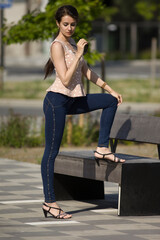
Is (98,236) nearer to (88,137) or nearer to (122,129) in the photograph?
(122,129)

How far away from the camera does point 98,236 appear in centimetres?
607

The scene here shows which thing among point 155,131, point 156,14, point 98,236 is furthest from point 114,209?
point 156,14

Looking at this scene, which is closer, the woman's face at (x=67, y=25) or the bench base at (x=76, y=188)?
the woman's face at (x=67, y=25)

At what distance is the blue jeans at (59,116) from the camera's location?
22.2 ft

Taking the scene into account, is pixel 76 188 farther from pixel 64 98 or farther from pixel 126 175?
pixel 64 98

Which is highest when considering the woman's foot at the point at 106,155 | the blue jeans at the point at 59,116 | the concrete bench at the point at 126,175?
the blue jeans at the point at 59,116

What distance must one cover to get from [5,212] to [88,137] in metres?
6.38

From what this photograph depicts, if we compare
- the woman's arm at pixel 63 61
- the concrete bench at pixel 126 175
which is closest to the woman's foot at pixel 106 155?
the concrete bench at pixel 126 175

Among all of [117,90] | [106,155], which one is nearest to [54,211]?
[106,155]

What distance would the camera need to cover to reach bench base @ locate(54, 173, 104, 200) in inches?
310

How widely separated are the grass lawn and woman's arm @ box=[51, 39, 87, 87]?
56.7ft

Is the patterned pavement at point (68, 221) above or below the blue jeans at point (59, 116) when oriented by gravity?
below

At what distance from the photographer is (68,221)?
6.74 metres

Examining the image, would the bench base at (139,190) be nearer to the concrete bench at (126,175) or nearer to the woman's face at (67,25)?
the concrete bench at (126,175)
